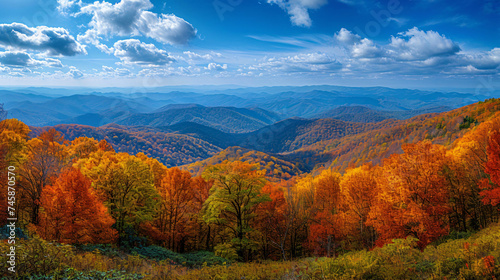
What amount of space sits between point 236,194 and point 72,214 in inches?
561

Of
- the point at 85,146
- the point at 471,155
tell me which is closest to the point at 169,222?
the point at 85,146

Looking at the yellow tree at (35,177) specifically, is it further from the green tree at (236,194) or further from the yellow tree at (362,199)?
the yellow tree at (362,199)

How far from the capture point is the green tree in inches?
926

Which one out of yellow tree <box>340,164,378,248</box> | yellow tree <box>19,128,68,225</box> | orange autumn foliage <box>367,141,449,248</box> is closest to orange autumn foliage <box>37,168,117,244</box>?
yellow tree <box>19,128,68,225</box>

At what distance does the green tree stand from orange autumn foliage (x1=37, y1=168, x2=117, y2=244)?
30.6ft

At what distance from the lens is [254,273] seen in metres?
10.2

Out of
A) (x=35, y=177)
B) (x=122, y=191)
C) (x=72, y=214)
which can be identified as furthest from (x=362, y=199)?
(x=35, y=177)

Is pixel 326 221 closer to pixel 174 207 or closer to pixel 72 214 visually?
pixel 174 207

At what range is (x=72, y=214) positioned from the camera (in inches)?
792

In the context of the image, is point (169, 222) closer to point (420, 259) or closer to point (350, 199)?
point (350, 199)

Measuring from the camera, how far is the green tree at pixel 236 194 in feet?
77.2

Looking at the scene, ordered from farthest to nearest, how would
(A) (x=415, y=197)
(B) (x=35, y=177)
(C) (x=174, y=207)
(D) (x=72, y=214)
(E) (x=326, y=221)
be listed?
(E) (x=326, y=221), (C) (x=174, y=207), (B) (x=35, y=177), (A) (x=415, y=197), (D) (x=72, y=214)

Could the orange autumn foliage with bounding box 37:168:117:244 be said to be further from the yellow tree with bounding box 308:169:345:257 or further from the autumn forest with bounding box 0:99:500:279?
the yellow tree with bounding box 308:169:345:257

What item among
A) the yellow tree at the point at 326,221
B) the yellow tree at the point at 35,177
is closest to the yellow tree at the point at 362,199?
the yellow tree at the point at 326,221
